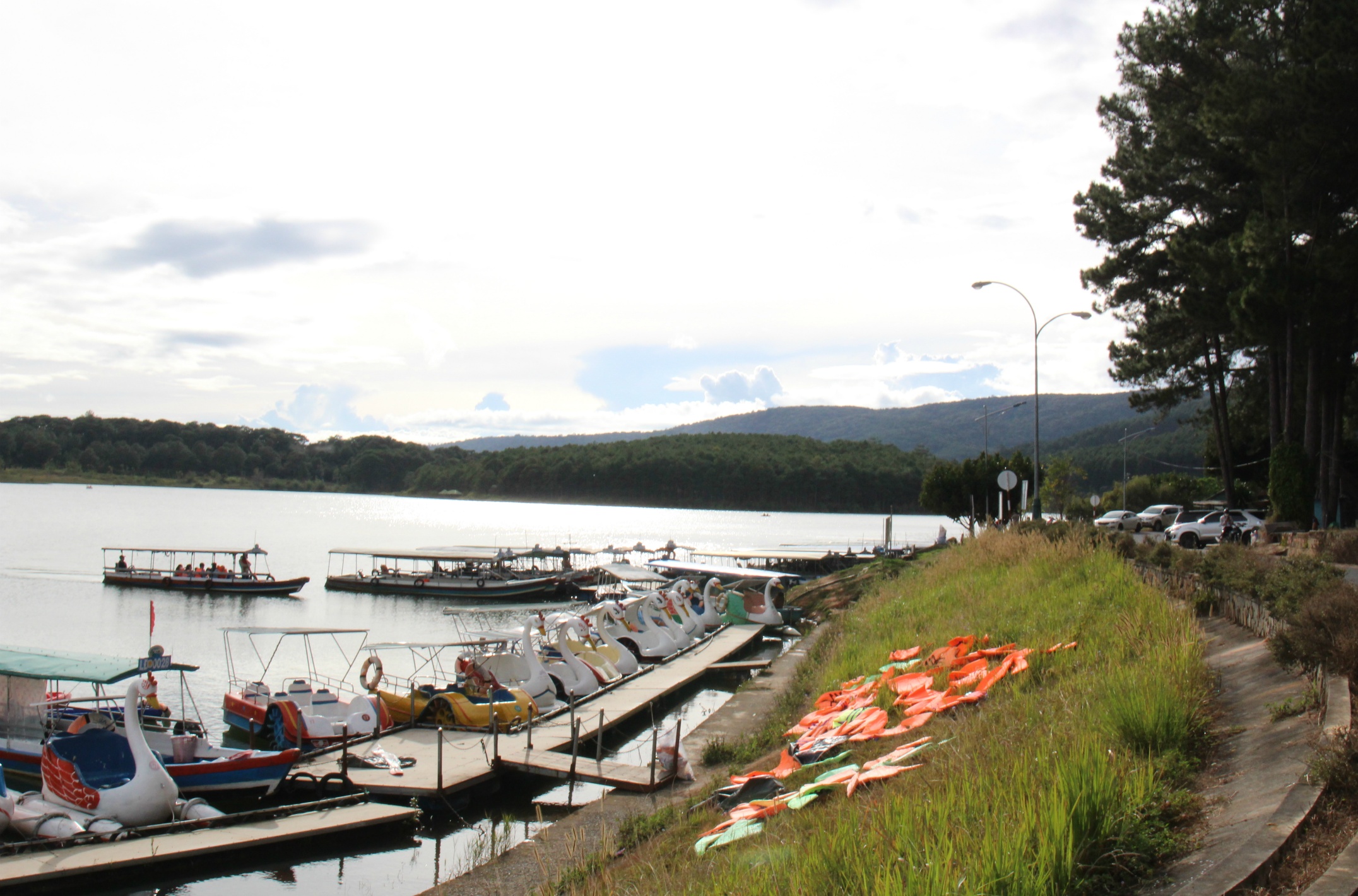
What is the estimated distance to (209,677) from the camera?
34.7 metres

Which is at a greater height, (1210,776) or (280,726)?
(1210,776)

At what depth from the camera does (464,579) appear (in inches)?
2670

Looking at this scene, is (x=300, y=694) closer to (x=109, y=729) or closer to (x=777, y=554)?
(x=109, y=729)

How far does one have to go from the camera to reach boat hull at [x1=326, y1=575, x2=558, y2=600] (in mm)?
65500

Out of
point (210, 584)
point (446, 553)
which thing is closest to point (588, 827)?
point (446, 553)

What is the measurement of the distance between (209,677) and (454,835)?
21.3m

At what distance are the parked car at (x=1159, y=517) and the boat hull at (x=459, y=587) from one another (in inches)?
1471

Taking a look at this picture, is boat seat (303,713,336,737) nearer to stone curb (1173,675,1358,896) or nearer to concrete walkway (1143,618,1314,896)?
concrete walkway (1143,618,1314,896)

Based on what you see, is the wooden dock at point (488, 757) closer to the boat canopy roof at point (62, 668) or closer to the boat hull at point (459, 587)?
the boat canopy roof at point (62, 668)

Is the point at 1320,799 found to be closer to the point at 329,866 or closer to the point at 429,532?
the point at 329,866

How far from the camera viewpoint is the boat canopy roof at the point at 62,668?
66.2ft

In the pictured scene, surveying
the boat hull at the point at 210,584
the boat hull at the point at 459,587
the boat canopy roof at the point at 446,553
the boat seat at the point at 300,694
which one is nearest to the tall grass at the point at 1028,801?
the boat seat at the point at 300,694

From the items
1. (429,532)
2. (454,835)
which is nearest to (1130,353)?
(454,835)

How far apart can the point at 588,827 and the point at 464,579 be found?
54579 millimetres
